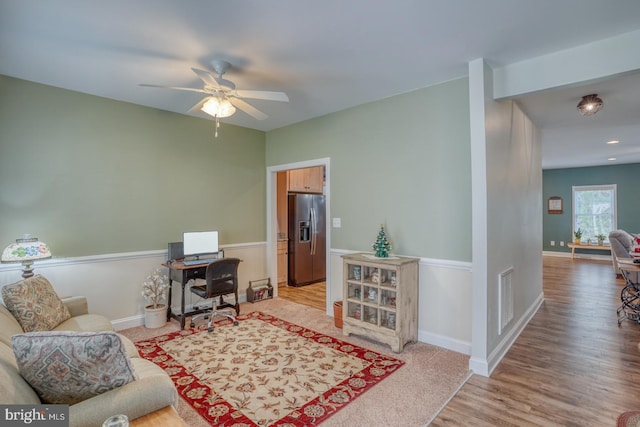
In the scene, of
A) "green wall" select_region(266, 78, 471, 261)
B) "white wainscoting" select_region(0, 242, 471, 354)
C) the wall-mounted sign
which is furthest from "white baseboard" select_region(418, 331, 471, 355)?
the wall-mounted sign

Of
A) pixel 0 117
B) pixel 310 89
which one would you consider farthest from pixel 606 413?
pixel 0 117

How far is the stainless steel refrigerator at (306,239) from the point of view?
582 centimetres

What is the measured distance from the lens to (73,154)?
3.42 m

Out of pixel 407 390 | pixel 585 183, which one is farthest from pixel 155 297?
pixel 585 183

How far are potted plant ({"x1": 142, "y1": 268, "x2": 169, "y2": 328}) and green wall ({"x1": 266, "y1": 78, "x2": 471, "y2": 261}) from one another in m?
2.22

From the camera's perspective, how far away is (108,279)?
11.9 ft

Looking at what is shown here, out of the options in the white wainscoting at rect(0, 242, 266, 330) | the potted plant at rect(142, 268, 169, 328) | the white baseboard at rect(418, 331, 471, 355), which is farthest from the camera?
the potted plant at rect(142, 268, 169, 328)

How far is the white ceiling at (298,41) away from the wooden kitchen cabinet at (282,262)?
2.99 metres

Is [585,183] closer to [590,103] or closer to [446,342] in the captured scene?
[590,103]

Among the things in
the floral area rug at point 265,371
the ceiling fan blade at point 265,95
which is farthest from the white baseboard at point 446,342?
the ceiling fan blade at point 265,95

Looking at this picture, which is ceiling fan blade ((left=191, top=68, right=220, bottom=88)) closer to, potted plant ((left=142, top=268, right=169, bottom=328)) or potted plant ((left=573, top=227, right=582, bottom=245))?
potted plant ((left=142, top=268, right=169, bottom=328))

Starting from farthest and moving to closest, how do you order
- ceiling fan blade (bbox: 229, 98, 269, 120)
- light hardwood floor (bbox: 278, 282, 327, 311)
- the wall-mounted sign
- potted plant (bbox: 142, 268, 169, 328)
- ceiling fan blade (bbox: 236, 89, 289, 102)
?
the wall-mounted sign → light hardwood floor (bbox: 278, 282, 327, 311) → potted plant (bbox: 142, 268, 169, 328) → ceiling fan blade (bbox: 229, 98, 269, 120) → ceiling fan blade (bbox: 236, 89, 289, 102)

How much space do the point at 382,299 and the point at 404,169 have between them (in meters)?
1.42

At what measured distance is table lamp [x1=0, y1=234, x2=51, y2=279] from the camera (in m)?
2.68
